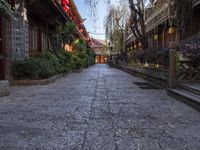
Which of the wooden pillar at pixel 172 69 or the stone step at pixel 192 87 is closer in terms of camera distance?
the stone step at pixel 192 87

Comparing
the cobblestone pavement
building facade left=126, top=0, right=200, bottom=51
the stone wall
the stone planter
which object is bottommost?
the cobblestone pavement

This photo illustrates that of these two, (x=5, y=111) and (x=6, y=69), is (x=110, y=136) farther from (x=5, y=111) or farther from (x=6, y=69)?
(x=6, y=69)

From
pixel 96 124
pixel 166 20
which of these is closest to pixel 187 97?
pixel 96 124

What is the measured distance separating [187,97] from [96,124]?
258cm

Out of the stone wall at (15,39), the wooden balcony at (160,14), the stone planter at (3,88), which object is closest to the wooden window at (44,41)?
the stone wall at (15,39)

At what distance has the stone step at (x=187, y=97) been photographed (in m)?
5.85

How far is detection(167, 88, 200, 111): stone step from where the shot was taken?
19.2 ft

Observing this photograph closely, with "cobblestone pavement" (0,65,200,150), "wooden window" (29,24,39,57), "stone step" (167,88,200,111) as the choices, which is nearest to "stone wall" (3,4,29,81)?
"wooden window" (29,24,39,57)

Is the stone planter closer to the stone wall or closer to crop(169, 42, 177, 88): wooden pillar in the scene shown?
the stone wall

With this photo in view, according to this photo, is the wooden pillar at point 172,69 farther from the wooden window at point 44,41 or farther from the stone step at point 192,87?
the wooden window at point 44,41

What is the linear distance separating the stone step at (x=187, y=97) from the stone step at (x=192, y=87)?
75mm

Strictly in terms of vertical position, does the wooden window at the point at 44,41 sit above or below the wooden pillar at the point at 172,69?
above

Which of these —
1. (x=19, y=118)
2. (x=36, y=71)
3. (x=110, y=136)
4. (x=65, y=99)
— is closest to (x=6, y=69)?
(x=36, y=71)

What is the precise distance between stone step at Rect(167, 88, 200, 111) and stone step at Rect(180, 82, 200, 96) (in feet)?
0.25
